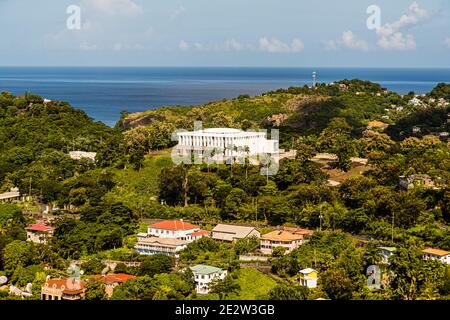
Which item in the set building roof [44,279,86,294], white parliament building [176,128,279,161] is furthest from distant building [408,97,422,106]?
building roof [44,279,86,294]

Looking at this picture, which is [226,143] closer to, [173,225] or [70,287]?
[173,225]

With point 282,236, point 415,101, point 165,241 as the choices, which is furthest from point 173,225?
point 415,101

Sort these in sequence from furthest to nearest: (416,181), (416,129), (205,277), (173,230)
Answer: (416,129)
(416,181)
(173,230)
(205,277)

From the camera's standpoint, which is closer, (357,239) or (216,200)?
(357,239)

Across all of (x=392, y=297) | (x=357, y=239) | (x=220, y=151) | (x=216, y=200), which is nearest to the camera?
(x=392, y=297)

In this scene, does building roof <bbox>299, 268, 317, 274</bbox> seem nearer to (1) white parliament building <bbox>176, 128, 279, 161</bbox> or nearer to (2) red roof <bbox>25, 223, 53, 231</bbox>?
(2) red roof <bbox>25, 223, 53, 231</bbox>

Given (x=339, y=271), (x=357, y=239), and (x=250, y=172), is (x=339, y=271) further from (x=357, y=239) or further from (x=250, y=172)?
(x=250, y=172)
